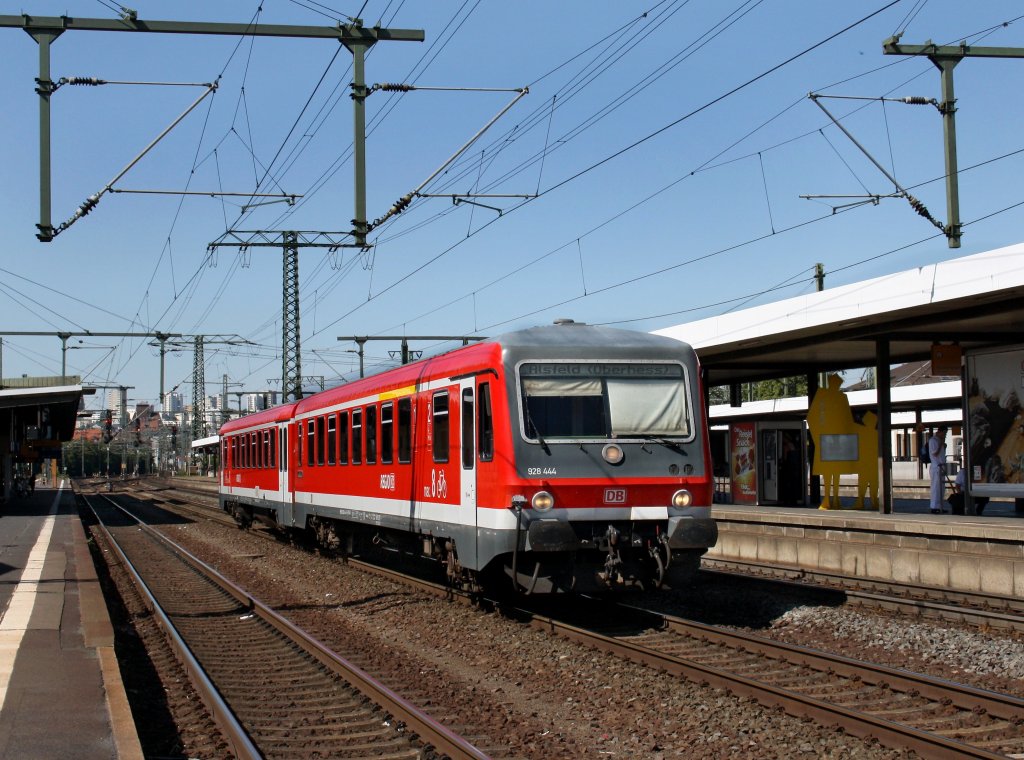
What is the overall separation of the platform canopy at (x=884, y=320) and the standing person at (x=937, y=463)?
1675 mm

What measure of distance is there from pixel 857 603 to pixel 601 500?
368 cm

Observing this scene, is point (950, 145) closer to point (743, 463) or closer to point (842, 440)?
point (842, 440)

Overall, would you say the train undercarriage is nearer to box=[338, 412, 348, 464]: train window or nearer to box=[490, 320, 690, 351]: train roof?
box=[490, 320, 690, 351]: train roof

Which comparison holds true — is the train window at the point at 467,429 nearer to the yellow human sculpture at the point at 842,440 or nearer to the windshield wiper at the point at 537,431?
the windshield wiper at the point at 537,431

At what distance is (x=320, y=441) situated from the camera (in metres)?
18.8

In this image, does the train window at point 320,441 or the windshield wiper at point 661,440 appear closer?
the windshield wiper at point 661,440

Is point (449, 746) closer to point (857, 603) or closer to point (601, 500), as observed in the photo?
point (601, 500)

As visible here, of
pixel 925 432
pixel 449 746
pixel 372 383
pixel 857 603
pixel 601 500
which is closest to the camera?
pixel 449 746

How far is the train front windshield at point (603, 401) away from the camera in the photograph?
11000 millimetres

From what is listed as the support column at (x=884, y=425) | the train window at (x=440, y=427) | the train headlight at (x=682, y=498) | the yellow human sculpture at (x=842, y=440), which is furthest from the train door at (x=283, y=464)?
the train headlight at (x=682, y=498)

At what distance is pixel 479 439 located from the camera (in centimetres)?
1135

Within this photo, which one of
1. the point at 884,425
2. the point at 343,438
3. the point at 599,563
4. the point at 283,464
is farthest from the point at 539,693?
the point at 283,464

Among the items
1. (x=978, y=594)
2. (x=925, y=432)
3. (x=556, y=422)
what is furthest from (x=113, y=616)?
(x=925, y=432)

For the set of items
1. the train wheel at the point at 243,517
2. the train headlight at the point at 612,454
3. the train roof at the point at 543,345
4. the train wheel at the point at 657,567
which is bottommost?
the train wheel at the point at 243,517
